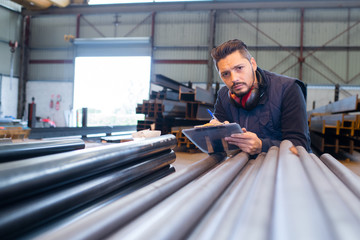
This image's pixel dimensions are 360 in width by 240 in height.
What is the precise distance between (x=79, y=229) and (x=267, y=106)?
5.01 feet

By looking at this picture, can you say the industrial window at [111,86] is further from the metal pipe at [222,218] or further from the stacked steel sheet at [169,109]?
the metal pipe at [222,218]

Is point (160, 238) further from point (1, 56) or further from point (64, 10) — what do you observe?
point (1, 56)

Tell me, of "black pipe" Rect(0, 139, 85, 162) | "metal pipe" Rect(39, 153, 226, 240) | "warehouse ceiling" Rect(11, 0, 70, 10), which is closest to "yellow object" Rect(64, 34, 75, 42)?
"warehouse ceiling" Rect(11, 0, 70, 10)

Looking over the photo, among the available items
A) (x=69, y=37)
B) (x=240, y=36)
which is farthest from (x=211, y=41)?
(x=69, y=37)

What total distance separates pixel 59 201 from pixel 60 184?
5 centimetres

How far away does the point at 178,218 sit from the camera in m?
0.57

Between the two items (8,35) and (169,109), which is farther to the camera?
(8,35)

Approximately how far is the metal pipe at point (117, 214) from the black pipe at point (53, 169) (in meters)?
0.15

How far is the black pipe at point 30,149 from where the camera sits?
0.92 meters

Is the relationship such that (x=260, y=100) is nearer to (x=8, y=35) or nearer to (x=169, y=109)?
(x=169, y=109)

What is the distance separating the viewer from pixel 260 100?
180cm

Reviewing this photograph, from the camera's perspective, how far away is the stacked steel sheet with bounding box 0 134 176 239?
642mm

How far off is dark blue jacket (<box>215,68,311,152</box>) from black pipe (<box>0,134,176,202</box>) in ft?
3.16

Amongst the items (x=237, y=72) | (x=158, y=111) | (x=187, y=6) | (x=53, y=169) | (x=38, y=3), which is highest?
(x=187, y=6)
